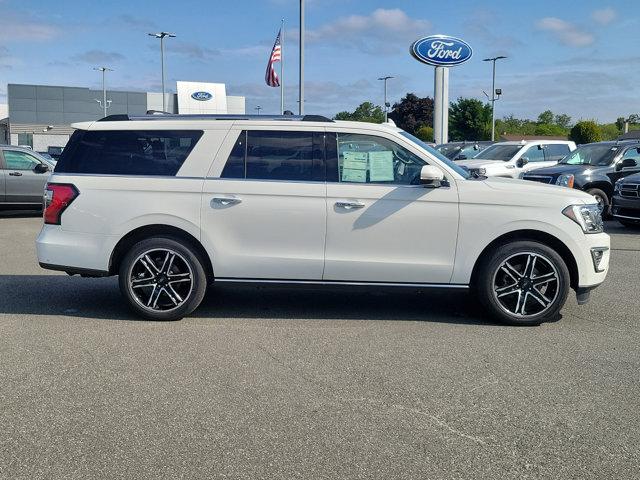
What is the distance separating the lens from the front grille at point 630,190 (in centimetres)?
1327

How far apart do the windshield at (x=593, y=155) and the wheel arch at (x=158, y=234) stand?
1227 cm

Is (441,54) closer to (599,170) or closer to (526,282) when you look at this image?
(599,170)

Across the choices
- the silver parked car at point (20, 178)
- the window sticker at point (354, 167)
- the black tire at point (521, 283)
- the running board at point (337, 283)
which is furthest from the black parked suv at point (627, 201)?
the silver parked car at point (20, 178)

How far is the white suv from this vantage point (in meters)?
6.09

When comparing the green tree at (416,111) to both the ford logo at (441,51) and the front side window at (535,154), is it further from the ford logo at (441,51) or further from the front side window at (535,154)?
the front side window at (535,154)

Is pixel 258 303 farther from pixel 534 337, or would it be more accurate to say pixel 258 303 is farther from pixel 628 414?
pixel 628 414

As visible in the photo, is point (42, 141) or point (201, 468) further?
point (42, 141)

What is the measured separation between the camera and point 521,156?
18625mm

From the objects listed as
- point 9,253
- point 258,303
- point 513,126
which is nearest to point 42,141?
point 513,126

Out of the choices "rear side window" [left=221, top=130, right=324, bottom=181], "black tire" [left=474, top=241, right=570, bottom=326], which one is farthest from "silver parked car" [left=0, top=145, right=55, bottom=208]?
"black tire" [left=474, top=241, right=570, bottom=326]

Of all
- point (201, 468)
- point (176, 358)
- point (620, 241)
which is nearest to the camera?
point (201, 468)

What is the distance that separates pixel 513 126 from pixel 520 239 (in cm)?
8553

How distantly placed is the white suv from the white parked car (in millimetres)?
11994

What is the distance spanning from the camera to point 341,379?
187 inches
